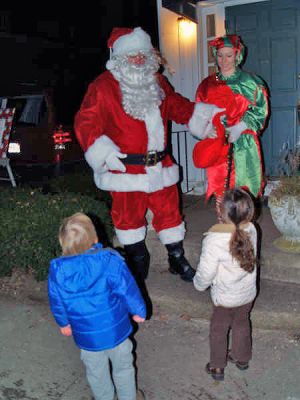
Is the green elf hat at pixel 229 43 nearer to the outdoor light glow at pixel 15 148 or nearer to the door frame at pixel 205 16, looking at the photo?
the door frame at pixel 205 16

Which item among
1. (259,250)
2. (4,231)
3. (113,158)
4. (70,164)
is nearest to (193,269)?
(259,250)

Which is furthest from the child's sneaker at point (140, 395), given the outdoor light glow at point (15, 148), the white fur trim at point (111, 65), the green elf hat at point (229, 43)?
the outdoor light glow at point (15, 148)

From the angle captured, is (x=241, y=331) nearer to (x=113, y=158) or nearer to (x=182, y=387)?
(x=182, y=387)

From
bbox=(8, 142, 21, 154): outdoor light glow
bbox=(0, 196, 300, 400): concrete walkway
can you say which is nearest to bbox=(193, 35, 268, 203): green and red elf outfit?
bbox=(0, 196, 300, 400): concrete walkway

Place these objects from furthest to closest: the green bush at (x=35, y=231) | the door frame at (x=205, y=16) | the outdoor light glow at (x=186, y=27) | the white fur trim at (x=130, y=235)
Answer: the outdoor light glow at (x=186, y=27) → the door frame at (x=205, y=16) → the green bush at (x=35, y=231) → the white fur trim at (x=130, y=235)

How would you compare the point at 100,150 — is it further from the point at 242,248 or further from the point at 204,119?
the point at 242,248

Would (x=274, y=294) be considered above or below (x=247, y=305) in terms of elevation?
below

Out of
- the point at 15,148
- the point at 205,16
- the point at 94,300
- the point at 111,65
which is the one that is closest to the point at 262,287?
the point at 94,300

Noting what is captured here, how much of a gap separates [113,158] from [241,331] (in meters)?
1.58

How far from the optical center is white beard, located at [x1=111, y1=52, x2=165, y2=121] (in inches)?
147

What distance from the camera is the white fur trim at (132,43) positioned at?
3740mm

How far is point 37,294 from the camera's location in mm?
4613

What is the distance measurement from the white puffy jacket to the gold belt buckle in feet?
3.37

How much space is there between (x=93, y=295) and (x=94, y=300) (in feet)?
0.10
